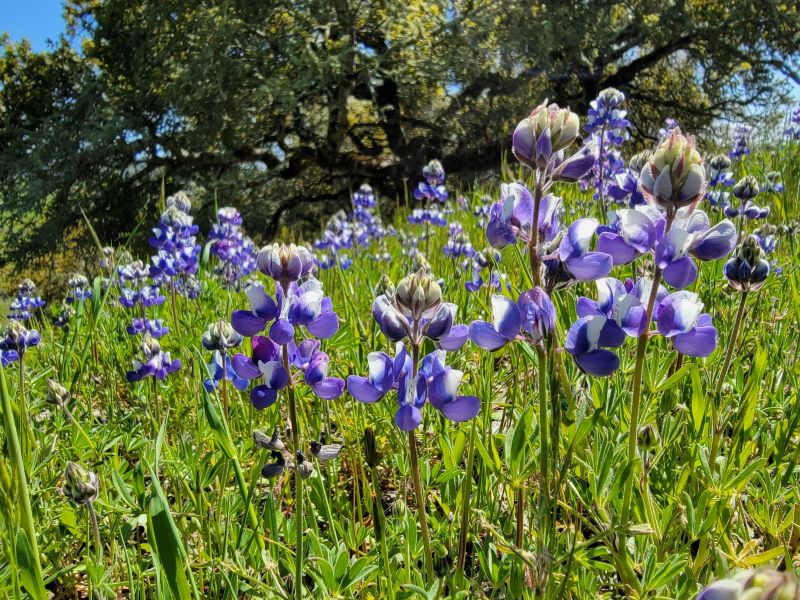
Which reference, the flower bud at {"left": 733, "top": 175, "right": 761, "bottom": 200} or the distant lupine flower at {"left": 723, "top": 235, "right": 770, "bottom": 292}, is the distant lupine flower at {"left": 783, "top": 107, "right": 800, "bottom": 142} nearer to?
the flower bud at {"left": 733, "top": 175, "right": 761, "bottom": 200}

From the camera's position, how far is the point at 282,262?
4.08 feet

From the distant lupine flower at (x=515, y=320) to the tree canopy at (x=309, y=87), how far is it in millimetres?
12225

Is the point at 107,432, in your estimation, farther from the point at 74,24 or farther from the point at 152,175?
the point at 74,24

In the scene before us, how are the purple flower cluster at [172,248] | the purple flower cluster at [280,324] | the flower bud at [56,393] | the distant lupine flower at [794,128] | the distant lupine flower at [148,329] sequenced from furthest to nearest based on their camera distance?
the distant lupine flower at [794,128]
the purple flower cluster at [172,248]
the distant lupine flower at [148,329]
the flower bud at [56,393]
the purple flower cluster at [280,324]

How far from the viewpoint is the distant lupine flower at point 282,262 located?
1223mm

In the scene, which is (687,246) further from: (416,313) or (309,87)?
(309,87)

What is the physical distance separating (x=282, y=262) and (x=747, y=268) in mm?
1128

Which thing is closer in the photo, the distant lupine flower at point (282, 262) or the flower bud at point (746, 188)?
the distant lupine flower at point (282, 262)

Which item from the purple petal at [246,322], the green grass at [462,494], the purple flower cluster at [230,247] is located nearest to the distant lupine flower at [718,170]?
the green grass at [462,494]

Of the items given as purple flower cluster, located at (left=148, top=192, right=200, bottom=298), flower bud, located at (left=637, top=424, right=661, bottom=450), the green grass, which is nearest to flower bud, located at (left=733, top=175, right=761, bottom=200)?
the green grass

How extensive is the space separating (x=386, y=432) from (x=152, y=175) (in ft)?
45.8

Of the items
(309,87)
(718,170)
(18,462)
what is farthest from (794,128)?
(309,87)

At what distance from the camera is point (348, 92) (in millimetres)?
14180

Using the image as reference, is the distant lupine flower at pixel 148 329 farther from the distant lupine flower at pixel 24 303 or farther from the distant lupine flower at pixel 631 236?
the distant lupine flower at pixel 631 236
